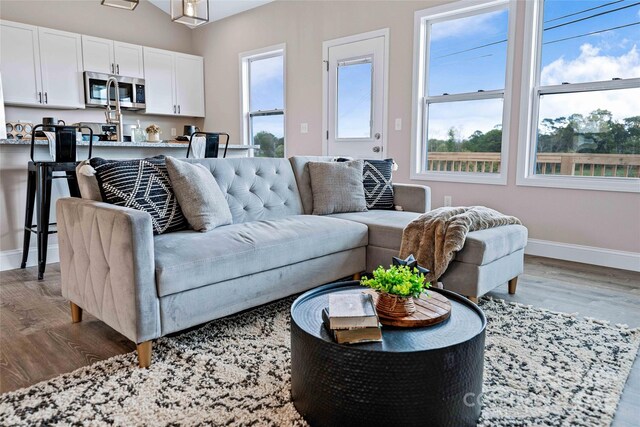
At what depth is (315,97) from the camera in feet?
18.0

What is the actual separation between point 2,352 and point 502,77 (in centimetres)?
419

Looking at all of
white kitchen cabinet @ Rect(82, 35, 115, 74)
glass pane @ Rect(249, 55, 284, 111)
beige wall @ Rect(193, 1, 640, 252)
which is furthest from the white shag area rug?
white kitchen cabinet @ Rect(82, 35, 115, 74)

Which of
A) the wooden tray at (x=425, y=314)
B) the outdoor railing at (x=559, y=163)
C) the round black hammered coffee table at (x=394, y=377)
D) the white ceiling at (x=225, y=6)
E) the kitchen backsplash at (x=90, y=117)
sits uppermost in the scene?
the white ceiling at (x=225, y=6)

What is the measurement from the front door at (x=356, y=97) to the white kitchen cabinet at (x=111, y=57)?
2.80 meters

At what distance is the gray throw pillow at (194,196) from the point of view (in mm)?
2449

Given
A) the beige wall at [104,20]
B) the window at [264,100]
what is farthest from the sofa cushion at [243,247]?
the beige wall at [104,20]

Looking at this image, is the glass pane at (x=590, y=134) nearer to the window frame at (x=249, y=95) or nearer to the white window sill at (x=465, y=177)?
the white window sill at (x=465, y=177)

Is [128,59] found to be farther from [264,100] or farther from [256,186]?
[256,186]

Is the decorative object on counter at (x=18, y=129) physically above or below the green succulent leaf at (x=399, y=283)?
above

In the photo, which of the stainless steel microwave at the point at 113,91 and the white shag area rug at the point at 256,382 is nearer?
the white shag area rug at the point at 256,382

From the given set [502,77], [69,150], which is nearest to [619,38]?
[502,77]

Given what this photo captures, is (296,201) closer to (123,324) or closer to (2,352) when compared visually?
(123,324)

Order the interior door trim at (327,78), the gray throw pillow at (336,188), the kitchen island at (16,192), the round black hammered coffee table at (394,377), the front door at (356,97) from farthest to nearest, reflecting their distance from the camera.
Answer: the front door at (356,97) → the interior door trim at (327,78) → the kitchen island at (16,192) → the gray throw pillow at (336,188) → the round black hammered coffee table at (394,377)

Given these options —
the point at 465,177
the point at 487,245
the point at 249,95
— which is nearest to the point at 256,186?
the point at 487,245
